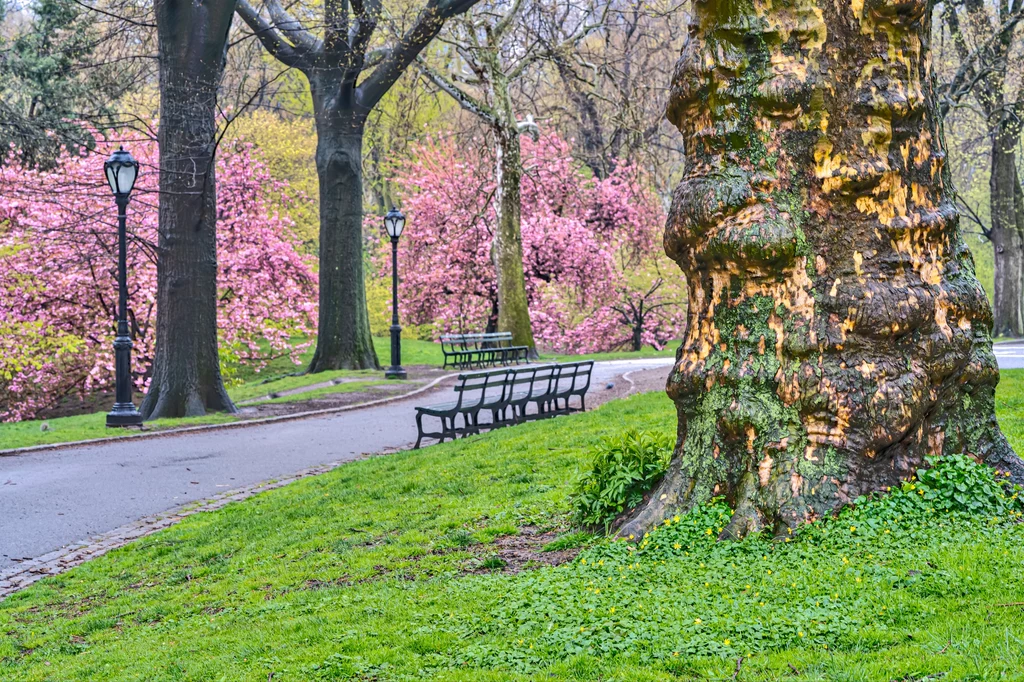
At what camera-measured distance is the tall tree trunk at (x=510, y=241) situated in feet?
77.8

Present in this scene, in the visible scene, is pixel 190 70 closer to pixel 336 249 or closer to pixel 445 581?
pixel 336 249

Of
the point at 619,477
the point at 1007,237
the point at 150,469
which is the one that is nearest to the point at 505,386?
the point at 150,469

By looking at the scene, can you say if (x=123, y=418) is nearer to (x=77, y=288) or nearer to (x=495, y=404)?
(x=495, y=404)

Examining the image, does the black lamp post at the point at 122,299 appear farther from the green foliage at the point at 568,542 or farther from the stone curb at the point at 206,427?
the green foliage at the point at 568,542

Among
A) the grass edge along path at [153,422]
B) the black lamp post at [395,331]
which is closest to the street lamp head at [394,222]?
the black lamp post at [395,331]

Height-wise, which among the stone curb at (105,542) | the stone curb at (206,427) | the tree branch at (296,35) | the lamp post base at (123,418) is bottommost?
the stone curb at (105,542)

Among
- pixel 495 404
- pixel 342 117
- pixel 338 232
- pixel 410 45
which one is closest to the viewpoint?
pixel 495 404

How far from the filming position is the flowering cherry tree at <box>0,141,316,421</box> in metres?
22.4

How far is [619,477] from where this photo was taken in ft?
20.9

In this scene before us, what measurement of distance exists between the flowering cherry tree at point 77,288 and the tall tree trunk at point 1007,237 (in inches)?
806

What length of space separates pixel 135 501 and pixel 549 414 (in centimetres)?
654

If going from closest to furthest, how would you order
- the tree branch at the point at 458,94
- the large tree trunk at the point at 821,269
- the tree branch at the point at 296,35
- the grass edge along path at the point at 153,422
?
the large tree trunk at the point at 821,269 < the grass edge along path at the point at 153,422 < the tree branch at the point at 296,35 < the tree branch at the point at 458,94

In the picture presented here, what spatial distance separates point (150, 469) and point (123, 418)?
3.56m

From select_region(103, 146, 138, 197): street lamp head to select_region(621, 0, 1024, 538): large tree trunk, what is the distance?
11092 mm
